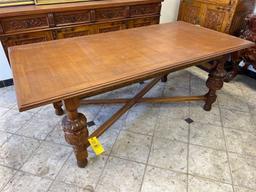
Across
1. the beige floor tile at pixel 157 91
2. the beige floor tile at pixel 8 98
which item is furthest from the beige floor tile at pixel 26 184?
the beige floor tile at pixel 157 91

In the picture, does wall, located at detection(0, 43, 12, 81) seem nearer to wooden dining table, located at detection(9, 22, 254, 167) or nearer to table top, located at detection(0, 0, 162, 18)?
table top, located at detection(0, 0, 162, 18)

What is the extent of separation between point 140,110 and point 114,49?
0.87 m

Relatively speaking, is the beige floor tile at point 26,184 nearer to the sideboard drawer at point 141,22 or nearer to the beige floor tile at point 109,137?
the beige floor tile at point 109,137

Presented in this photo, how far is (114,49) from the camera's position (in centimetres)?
152

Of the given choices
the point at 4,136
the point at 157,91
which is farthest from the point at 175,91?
the point at 4,136

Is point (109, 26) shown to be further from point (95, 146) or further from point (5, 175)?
point (5, 175)

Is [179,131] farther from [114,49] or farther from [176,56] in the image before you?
[114,49]

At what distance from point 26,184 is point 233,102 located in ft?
7.64

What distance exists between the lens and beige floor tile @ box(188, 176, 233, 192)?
1.40 m

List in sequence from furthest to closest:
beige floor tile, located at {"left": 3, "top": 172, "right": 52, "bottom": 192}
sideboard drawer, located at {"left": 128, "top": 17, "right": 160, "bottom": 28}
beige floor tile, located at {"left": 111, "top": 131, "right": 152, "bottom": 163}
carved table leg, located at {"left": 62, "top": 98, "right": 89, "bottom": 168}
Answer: sideboard drawer, located at {"left": 128, "top": 17, "right": 160, "bottom": 28}, beige floor tile, located at {"left": 111, "top": 131, "right": 152, "bottom": 163}, beige floor tile, located at {"left": 3, "top": 172, "right": 52, "bottom": 192}, carved table leg, located at {"left": 62, "top": 98, "right": 89, "bottom": 168}

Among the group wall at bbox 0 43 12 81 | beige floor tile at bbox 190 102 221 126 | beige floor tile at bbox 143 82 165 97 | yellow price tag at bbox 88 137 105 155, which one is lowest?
beige floor tile at bbox 190 102 221 126

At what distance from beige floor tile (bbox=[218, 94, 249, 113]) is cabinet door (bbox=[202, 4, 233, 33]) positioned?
0.88 metres

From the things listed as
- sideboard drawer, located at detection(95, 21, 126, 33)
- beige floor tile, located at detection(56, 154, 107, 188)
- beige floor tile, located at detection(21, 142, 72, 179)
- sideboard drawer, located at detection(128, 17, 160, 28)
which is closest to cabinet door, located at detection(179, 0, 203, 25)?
sideboard drawer, located at detection(128, 17, 160, 28)

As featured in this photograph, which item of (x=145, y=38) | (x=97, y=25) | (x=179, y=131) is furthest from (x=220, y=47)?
(x=97, y=25)
